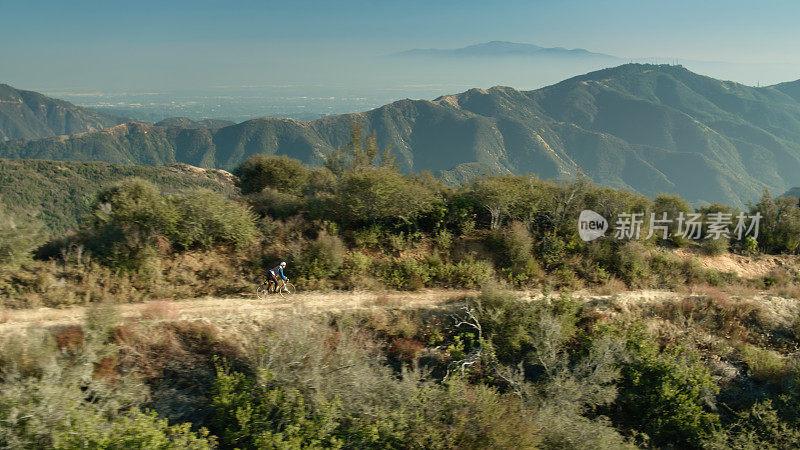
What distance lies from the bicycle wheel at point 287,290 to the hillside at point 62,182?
1337 inches

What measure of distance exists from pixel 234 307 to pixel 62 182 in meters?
66.3

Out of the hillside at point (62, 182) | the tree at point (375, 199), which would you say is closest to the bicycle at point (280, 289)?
the tree at point (375, 199)

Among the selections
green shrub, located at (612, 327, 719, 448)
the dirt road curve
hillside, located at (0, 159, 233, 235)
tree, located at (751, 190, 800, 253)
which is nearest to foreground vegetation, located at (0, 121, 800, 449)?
green shrub, located at (612, 327, 719, 448)

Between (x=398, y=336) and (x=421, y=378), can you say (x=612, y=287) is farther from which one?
(x=421, y=378)

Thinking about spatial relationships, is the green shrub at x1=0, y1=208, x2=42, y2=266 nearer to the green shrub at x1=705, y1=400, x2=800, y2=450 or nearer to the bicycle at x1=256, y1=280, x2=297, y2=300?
the bicycle at x1=256, y1=280, x2=297, y2=300

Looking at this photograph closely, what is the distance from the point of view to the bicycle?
496 inches

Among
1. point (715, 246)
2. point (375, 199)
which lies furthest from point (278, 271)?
point (715, 246)

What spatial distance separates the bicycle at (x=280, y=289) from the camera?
1259cm

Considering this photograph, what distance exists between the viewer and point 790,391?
10445 mm

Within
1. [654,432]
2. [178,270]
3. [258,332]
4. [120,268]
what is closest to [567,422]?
[654,432]

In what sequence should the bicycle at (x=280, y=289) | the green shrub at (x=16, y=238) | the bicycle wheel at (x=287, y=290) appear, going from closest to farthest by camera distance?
the green shrub at (x=16, y=238), the bicycle at (x=280, y=289), the bicycle wheel at (x=287, y=290)

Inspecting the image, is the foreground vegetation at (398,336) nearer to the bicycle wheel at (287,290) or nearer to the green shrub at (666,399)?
the green shrub at (666,399)

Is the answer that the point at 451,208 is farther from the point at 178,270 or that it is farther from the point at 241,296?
the point at 178,270

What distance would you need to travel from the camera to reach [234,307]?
1149cm
